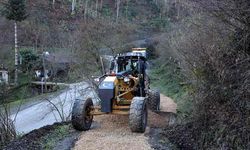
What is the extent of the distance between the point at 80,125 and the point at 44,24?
A: 1533 inches

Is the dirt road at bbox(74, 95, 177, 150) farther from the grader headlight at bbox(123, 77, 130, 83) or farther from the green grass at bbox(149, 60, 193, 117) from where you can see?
the green grass at bbox(149, 60, 193, 117)

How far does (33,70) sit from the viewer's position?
38.8 m

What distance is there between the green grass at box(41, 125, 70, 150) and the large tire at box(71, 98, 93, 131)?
44 centimetres

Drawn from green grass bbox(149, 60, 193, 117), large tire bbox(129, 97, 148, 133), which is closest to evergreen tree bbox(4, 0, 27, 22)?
green grass bbox(149, 60, 193, 117)

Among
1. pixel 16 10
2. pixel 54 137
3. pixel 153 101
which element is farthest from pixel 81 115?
pixel 16 10

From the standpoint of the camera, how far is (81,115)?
12078 millimetres

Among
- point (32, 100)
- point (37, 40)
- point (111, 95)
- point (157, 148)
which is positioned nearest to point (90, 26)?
point (32, 100)

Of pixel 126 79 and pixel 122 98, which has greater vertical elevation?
pixel 126 79

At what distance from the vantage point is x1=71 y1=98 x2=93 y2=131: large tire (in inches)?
475

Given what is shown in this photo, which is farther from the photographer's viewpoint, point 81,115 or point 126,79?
point 126,79

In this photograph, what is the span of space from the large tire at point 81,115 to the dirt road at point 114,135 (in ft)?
0.72

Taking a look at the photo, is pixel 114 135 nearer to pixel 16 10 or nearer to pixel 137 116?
pixel 137 116

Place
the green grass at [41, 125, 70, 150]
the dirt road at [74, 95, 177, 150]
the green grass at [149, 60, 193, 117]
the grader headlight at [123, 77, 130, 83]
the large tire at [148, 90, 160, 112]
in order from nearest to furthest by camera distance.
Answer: the dirt road at [74, 95, 177, 150]
the green grass at [41, 125, 70, 150]
the grader headlight at [123, 77, 130, 83]
the large tire at [148, 90, 160, 112]
the green grass at [149, 60, 193, 117]

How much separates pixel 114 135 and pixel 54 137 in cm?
160
